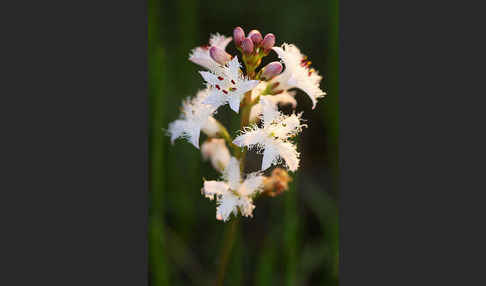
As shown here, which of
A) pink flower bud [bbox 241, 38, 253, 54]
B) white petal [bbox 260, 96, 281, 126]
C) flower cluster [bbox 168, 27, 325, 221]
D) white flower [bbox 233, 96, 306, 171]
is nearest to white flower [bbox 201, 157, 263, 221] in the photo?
flower cluster [bbox 168, 27, 325, 221]

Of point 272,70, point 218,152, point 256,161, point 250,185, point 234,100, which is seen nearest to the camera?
point 234,100

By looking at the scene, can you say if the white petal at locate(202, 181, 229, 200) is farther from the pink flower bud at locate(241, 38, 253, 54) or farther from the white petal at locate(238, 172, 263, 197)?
the pink flower bud at locate(241, 38, 253, 54)

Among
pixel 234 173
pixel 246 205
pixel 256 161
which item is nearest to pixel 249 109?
pixel 234 173

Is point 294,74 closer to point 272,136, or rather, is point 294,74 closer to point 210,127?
point 272,136

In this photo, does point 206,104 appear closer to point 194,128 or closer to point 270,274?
point 194,128

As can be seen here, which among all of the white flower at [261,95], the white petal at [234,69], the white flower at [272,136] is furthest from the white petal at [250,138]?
the white petal at [234,69]

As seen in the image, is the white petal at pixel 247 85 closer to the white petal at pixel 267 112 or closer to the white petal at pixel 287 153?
the white petal at pixel 267 112

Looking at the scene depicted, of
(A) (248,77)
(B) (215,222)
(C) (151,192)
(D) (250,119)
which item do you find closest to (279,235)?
(B) (215,222)
